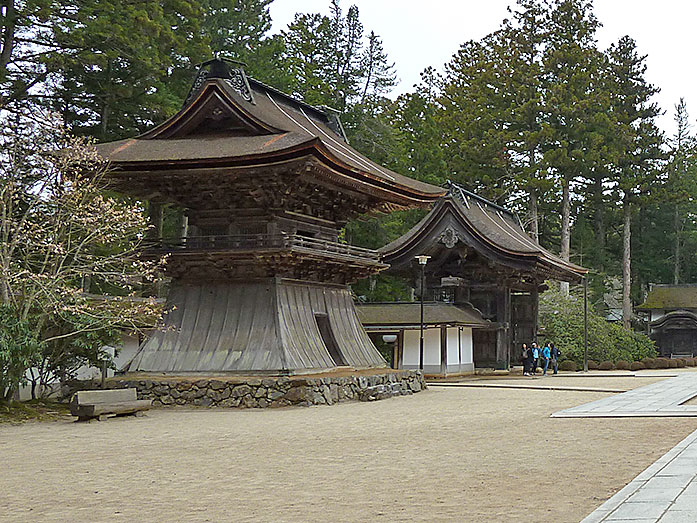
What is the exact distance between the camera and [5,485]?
9.03 metres

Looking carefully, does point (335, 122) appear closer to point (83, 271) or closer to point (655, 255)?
point (83, 271)

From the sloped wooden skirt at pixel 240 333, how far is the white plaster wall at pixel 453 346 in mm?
10447

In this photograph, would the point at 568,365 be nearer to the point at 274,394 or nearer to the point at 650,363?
the point at 650,363

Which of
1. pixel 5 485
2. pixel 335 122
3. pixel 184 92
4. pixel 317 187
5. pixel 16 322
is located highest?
pixel 184 92

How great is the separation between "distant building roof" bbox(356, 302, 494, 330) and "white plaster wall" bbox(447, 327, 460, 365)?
0.82 m

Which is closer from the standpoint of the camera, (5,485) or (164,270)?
(5,485)

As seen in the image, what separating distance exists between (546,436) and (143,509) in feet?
21.5

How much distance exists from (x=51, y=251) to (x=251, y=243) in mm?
5182

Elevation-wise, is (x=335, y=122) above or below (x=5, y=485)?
above

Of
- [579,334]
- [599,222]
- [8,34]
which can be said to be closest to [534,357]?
[579,334]

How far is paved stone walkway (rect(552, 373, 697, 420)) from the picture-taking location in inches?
569

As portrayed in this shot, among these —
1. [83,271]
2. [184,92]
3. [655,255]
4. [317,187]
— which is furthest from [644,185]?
[83,271]

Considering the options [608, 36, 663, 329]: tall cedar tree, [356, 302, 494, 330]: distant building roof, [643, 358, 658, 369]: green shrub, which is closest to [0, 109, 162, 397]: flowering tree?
[356, 302, 494, 330]: distant building roof

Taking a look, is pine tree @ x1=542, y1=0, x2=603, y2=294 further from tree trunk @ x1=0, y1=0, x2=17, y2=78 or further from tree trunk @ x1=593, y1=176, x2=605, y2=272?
tree trunk @ x1=0, y1=0, x2=17, y2=78
